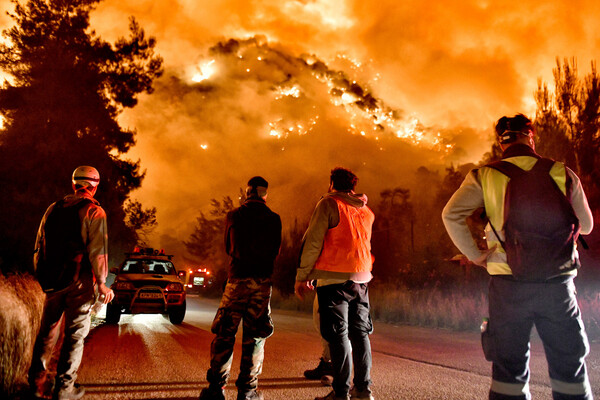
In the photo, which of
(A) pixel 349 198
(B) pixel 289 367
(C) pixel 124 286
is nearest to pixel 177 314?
(C) pixel 124 286

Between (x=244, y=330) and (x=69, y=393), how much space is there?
148 centimetres

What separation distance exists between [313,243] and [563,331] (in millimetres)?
2008

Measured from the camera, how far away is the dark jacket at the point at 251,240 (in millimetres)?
4215

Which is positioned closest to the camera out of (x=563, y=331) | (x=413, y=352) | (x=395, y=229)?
(x=563, y=331)

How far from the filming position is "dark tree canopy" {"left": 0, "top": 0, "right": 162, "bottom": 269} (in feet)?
60.5

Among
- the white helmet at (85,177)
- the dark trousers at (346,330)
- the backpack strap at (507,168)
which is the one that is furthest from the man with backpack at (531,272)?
the white helmet at (85,177)

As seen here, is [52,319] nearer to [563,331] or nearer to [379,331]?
[563,331]

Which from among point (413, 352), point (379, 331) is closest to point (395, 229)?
point (379, 331)

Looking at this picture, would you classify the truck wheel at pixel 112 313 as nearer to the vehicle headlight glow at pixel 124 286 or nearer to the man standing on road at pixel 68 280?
the vehicle headlight glow at pixel 124 286

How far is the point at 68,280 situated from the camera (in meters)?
3.94

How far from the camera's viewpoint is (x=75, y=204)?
416cm

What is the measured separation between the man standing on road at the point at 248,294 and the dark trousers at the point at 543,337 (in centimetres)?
210

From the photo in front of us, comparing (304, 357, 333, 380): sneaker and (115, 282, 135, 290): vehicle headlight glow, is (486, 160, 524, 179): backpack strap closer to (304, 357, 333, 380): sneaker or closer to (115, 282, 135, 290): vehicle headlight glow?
(304, 357, 333, 380): sneaker

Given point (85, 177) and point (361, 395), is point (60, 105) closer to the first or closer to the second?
point (85, 177)
